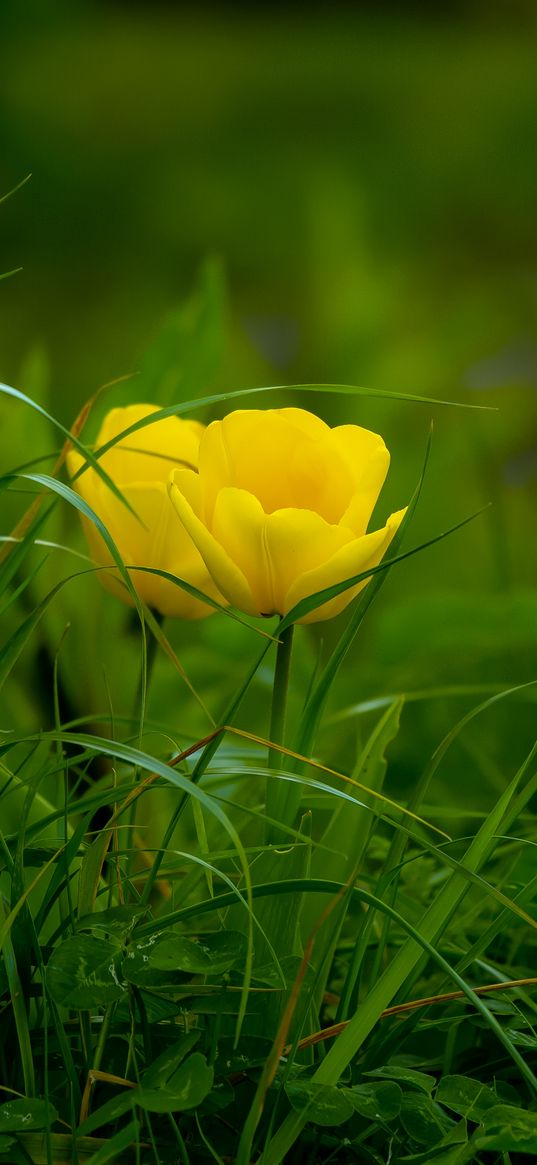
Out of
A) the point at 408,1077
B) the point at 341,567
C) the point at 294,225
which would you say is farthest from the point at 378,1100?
the point at 294,225

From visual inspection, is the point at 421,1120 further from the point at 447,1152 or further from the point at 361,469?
the point at 361,469

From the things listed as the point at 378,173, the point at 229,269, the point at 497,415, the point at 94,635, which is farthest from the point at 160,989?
the point at 378,173

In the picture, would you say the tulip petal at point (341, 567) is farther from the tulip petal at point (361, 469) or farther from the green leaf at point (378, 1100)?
the green leaf at point (378, 1100)

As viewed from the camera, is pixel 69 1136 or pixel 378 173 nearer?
pixel 69 1136

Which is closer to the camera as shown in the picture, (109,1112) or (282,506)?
(109,1112)

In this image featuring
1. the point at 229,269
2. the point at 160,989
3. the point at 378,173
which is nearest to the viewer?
the point at 160,989

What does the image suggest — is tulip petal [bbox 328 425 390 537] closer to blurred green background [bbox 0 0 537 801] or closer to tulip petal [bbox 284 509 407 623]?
tulip petal [bbox 284 509 407 623]

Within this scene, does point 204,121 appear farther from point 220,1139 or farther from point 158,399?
point 220,1139
